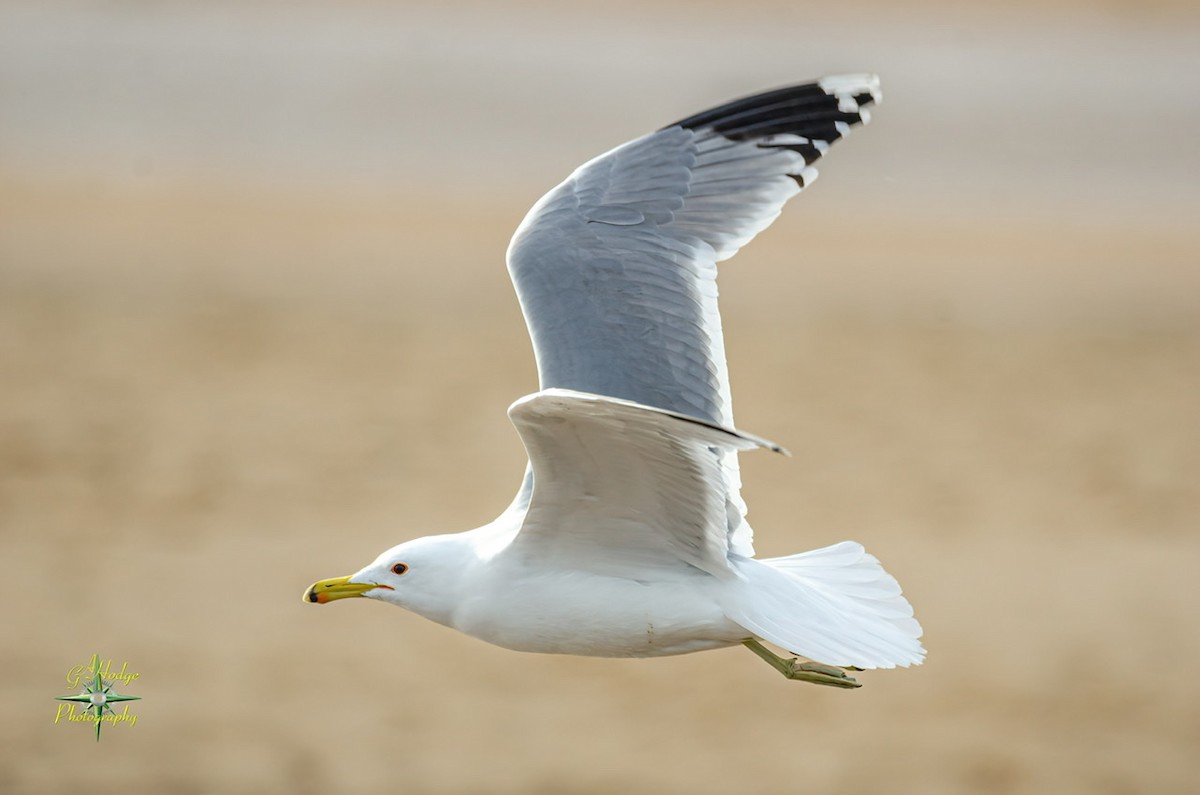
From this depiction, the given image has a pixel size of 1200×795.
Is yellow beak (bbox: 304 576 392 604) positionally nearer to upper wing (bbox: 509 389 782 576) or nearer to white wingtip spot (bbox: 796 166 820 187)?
upper wing (bbox: 509 389 782 576)

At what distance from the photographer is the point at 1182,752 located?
996 centimetres

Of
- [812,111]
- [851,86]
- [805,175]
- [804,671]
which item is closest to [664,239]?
[805,175]

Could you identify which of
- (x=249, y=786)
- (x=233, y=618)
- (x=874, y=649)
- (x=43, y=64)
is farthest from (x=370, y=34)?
(x=874, y=649)

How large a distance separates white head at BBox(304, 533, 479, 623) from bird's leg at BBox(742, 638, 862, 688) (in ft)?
3.07

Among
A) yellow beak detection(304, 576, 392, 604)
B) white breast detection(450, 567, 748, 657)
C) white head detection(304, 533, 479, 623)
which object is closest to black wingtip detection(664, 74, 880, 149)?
white breast detection(450, 567, 748, 657)

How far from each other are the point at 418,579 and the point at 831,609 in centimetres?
129

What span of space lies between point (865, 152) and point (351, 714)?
1462 cm

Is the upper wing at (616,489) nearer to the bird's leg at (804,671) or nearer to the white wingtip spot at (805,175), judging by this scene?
the bird's leg at (804,671)

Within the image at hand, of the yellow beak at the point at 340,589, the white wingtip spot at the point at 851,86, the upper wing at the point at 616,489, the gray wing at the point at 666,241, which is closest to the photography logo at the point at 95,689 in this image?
the yellow beak at the point at 340,589

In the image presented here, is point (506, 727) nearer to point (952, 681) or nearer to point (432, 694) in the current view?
point (432, 694)

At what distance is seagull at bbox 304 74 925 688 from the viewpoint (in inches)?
202

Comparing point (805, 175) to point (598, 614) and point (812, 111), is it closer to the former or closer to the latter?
point (812, 111)

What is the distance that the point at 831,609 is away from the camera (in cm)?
551

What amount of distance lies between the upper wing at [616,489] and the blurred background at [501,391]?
4.47m
